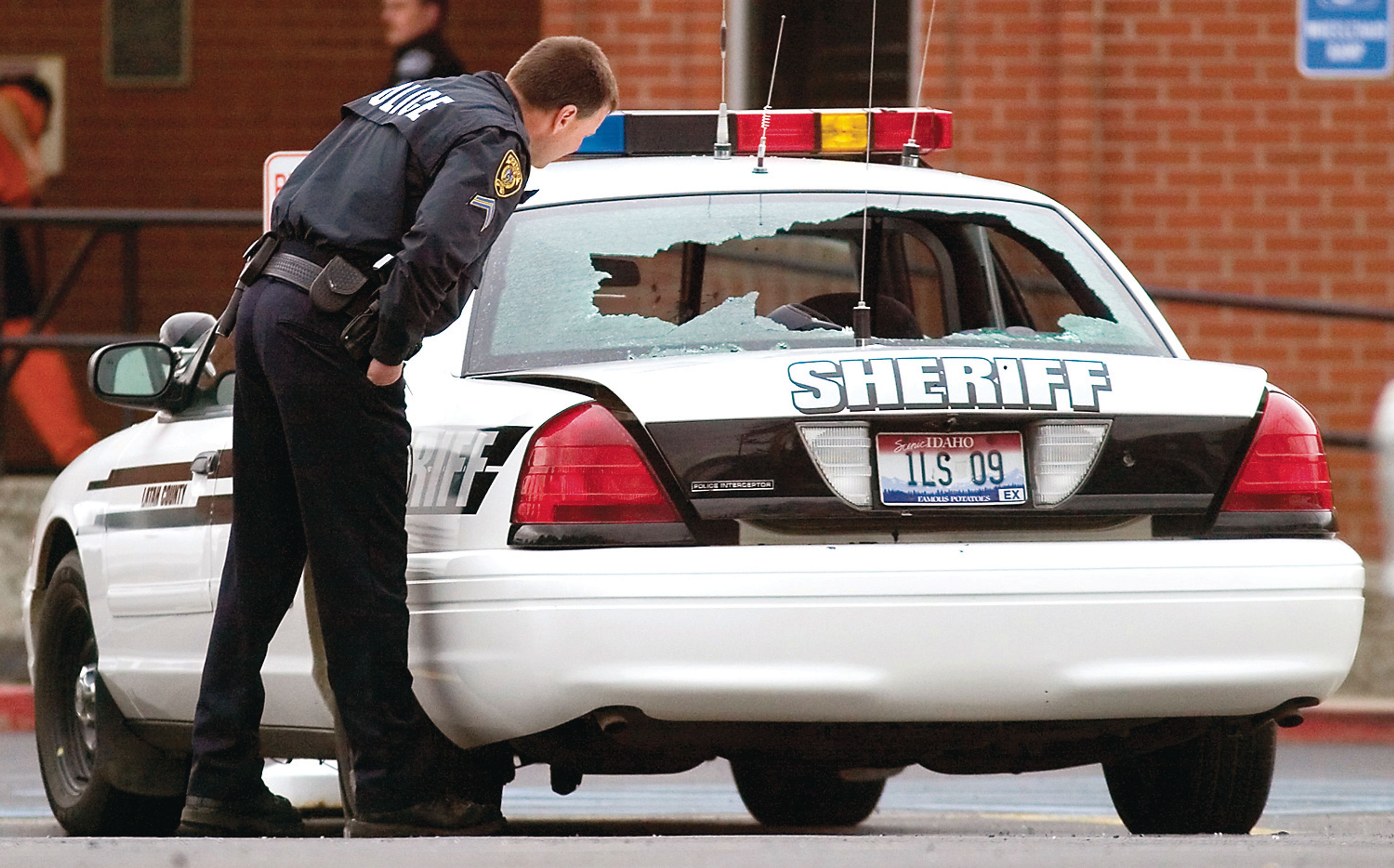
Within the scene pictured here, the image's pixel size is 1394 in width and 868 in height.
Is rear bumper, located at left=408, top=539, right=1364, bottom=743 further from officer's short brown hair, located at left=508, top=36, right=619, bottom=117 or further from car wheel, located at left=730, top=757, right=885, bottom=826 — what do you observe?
car wheel, located at left=730, top=757, right=885, bottom=826

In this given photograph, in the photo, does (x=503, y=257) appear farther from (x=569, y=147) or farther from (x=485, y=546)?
(x=485, y=546)

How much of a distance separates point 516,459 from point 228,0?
366 inches

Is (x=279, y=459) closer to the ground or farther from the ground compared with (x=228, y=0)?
closer to the ground

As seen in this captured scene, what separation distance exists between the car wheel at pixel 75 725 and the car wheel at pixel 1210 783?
246cm

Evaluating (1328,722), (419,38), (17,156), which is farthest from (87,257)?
(1328,722)

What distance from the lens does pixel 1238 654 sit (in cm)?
466

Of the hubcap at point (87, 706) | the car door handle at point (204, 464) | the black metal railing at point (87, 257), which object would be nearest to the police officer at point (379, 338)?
the car door handle at point (204, 464)

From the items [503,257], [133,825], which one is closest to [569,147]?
[503,257]

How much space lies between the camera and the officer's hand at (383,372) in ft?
15.6

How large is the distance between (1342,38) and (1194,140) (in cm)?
114

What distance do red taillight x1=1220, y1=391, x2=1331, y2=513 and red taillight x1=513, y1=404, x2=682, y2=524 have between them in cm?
113

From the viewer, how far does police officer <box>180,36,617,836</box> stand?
476 centimetres

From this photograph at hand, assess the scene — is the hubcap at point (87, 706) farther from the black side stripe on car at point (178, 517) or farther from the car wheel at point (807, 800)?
the car wheel at point (807, 800)

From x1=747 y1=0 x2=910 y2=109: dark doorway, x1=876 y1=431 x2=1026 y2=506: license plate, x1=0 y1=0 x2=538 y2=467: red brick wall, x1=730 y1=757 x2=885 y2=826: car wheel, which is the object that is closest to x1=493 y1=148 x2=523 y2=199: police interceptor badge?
x1=876 y1=431 x2=1026 y2=506: license plate
